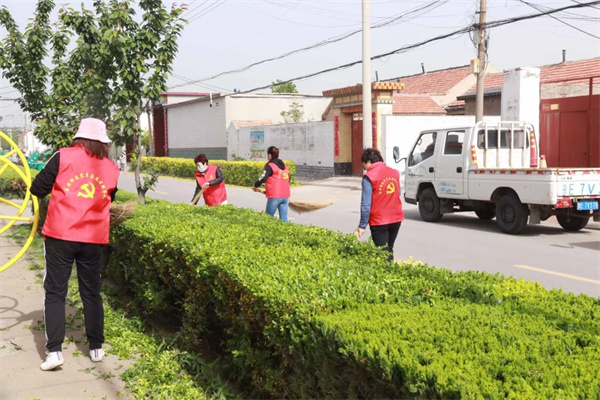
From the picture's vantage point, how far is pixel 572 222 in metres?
12.8

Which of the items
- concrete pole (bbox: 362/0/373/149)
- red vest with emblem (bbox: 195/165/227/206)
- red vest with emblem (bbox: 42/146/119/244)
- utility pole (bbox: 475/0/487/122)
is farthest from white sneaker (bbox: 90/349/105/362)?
utility pole (bbox: 475/0/487/122)

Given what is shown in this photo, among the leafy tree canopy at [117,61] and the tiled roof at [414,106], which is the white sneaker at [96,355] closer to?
the leafy tree canopy at [117,61]

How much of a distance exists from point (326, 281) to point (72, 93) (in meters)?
9.48

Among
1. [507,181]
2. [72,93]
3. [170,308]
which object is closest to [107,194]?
[170,308]

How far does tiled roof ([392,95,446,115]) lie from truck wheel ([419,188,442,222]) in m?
16.5

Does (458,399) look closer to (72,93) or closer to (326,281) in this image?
(326,281)

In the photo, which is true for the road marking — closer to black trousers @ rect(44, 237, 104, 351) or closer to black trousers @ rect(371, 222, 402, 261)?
black trousers @ rect(371, 222, 402, 261)

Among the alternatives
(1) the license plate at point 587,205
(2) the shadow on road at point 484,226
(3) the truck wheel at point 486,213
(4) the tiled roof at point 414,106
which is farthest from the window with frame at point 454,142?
(4) the tiled roof at point 414,106

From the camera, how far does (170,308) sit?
5695 mm

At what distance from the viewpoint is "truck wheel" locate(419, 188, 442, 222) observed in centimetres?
1440

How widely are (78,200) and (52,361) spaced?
1.24 m

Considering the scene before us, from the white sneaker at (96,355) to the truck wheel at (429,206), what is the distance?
33.8 feet

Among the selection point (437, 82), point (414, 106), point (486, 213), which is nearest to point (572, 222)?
point (486, 213)

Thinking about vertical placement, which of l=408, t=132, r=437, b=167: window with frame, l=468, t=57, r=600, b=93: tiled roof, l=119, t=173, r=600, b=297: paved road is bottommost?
l=119, t=173, r=600, b=297: paved road
